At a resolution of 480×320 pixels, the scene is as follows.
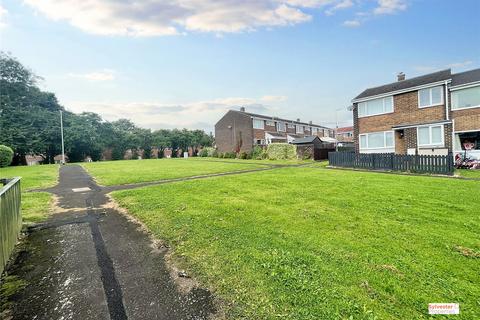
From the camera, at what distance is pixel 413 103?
20859mm

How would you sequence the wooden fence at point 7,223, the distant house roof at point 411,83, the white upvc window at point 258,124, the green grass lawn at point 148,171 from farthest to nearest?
the white upvc window at point 258,124
the distant house roof at point 411,83
the green grass lawn at point 148,171
the wooden fence at point 7,223

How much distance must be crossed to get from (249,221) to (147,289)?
3.05m

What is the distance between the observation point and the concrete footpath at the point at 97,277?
2.88m

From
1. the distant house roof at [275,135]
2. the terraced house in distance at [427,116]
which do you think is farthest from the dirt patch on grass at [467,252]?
the distant house roof at [275,135]

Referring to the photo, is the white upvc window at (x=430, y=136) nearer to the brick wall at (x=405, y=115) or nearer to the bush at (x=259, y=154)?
the brick wall at (x=405, y=115)

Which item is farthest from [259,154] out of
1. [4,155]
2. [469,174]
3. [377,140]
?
[4,155]

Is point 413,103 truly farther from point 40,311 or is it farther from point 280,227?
point 40,311

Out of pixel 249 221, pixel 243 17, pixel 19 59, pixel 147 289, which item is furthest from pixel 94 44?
pixel 19 59

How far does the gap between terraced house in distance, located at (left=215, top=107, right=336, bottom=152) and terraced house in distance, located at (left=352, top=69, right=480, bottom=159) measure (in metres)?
19.9

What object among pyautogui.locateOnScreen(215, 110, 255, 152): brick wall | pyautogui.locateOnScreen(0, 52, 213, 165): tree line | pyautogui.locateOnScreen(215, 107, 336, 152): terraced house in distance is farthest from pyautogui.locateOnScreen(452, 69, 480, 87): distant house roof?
pyautogui.locateOnScreen(0, 52, 213, 165): tree line

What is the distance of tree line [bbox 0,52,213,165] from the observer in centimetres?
3381

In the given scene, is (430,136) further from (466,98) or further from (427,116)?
(466,98)

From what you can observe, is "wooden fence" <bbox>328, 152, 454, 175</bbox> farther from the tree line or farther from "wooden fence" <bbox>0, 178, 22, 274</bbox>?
the tree line

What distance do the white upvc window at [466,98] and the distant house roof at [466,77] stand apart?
61 centimetres
